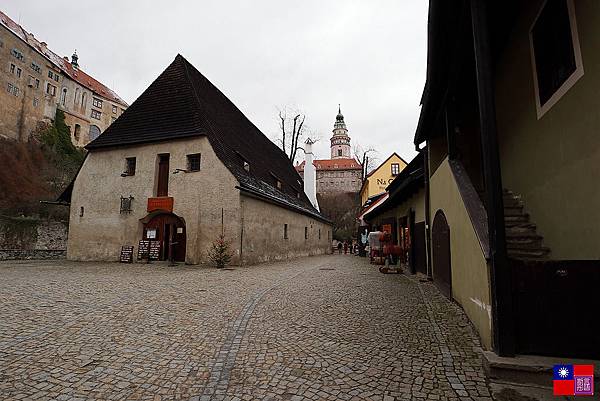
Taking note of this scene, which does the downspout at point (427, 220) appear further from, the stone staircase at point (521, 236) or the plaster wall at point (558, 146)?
the stone staircase at point (521, 236)

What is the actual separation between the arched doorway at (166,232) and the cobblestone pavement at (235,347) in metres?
7.34

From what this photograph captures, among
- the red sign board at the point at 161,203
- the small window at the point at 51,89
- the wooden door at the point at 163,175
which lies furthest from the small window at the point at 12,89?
the red sign board at the point at 161,203

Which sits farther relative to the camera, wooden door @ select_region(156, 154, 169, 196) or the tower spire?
the tower spire

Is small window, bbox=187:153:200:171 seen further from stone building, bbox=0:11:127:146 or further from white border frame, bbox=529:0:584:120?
stone building, bbox=0:11:127:146

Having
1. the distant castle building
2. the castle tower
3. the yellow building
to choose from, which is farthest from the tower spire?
the yellow building

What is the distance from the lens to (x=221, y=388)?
292cm

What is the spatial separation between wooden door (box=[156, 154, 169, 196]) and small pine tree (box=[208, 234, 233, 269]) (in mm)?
3913

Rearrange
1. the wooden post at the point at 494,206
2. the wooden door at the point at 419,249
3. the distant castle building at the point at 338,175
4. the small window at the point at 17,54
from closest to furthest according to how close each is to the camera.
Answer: the wooden post at the point at 494,206, the wooden door at the point at 419,249, the small window at the point at 17,54, the distant castle building at the point at 338,175

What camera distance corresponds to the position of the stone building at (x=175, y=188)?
13.5 m

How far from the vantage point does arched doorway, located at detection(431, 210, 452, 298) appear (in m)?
6.25

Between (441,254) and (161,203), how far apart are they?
11600 mm

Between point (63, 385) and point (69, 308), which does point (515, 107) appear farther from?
point (69, 308)

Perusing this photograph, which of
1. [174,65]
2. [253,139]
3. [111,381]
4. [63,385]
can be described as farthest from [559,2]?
[253,139]

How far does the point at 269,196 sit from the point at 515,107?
11208 mm
